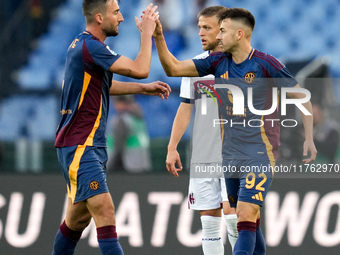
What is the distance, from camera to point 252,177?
5148mm

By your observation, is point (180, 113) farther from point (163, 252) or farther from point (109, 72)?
point (163, 252)

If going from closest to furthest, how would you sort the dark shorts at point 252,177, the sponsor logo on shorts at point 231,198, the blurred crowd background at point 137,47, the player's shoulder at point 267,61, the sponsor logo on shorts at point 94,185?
the sponsor logo on shorts at point 94,185 → the dark shorts at point 252,177 → the player's shoulder at point 267,61 → the sponsor logo on shorts at point 231,198 → the blurred crowd background at point 137,47

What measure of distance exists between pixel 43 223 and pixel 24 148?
4.88 ft

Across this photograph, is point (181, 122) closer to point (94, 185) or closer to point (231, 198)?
point (231, 198)

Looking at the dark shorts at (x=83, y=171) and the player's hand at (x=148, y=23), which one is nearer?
the dark shorts at (x=83, y=171)

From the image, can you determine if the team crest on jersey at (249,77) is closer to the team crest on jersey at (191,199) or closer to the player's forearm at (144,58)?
the player's forearm at (144,58)

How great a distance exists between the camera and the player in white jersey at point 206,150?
5.91 m

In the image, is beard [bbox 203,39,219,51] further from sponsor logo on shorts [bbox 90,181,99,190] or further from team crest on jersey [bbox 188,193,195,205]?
sponsor logo on shorts [bbox 90,181,99,190]

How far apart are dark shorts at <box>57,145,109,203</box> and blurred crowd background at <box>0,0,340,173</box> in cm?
426

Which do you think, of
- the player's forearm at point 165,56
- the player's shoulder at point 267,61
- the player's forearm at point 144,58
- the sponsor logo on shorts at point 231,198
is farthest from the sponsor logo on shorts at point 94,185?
the player's shoulder at point 267,61

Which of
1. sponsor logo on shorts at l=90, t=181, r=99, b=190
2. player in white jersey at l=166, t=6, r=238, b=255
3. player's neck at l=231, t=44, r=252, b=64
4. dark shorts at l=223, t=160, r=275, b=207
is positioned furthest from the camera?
player in white jersey at l=166, t=6, r=238, b=255

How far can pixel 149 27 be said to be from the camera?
195 inches

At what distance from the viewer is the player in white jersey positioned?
591cm

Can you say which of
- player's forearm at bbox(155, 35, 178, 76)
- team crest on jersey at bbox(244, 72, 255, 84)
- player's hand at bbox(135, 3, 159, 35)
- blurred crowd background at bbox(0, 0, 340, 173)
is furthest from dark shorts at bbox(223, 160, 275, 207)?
blurred crowd background at bbox(0, 0, 340, 173)
